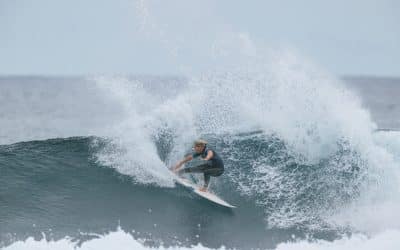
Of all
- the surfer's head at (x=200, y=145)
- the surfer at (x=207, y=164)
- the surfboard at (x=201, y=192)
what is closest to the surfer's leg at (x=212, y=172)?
the surfer at (x=207, y=164)

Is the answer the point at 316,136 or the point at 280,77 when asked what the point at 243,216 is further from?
the point at 280,77

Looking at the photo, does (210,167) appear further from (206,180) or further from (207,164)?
(206,180)

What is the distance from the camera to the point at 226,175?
16.6m

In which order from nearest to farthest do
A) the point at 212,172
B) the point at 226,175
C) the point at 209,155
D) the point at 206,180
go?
the point at 209,155 → the point at 212,172 → the point at 206,180 → the point at 226,175

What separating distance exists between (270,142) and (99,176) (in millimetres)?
5330

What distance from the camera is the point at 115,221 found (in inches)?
523

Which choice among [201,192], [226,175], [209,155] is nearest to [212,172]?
[209,155]

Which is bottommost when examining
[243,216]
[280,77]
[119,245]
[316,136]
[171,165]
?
[119,245]

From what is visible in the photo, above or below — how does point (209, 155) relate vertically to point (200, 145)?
below

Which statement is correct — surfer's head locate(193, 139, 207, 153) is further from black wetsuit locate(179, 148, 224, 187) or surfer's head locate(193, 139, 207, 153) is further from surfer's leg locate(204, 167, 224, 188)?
surfer's leg locate(204, 167, 224, 188)

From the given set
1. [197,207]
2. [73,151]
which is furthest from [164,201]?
[73,151]

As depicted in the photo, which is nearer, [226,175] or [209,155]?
[209,155]

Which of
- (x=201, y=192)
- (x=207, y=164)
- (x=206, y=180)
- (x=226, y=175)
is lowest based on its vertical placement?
(x=201, y=192)

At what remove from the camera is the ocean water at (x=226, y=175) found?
1297 centimetres
